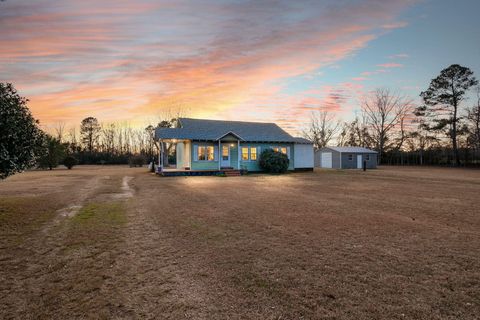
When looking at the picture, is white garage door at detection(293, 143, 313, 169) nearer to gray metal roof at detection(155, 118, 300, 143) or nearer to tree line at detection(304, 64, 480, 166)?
gray metal roof at detection(155, 118, 300, 143)

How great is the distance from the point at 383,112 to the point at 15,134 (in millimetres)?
53916

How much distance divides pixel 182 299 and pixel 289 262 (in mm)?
1993

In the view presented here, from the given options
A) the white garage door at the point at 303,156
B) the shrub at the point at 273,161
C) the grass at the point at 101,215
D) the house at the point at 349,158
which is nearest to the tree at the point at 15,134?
the grass at the point at 101,215

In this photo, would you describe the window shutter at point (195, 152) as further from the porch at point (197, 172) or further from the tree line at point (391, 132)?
the tree line at point (391, 132)

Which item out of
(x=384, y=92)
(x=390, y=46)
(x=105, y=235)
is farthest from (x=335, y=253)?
(x=384, y=92)

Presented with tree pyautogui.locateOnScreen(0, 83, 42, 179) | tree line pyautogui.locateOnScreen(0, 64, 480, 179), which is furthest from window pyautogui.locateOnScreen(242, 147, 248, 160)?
tree pyautogui.locateOnScreen(0, 83, 42, 179)

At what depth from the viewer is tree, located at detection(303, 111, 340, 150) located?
5675 cm

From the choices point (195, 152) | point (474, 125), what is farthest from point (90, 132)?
point (474, 125)

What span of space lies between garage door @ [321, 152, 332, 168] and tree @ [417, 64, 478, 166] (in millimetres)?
17857

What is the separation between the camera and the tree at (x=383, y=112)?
47875mm

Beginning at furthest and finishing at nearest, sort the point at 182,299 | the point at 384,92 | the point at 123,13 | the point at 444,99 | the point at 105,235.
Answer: the point at 384,92 < the point at 444,99 < the point at 123,13 < the point at 105,235 < the point at 182,299

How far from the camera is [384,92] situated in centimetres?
4797

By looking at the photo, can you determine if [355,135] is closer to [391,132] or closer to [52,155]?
[391,132]

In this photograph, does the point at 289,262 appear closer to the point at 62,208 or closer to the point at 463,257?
the point at 463,257
